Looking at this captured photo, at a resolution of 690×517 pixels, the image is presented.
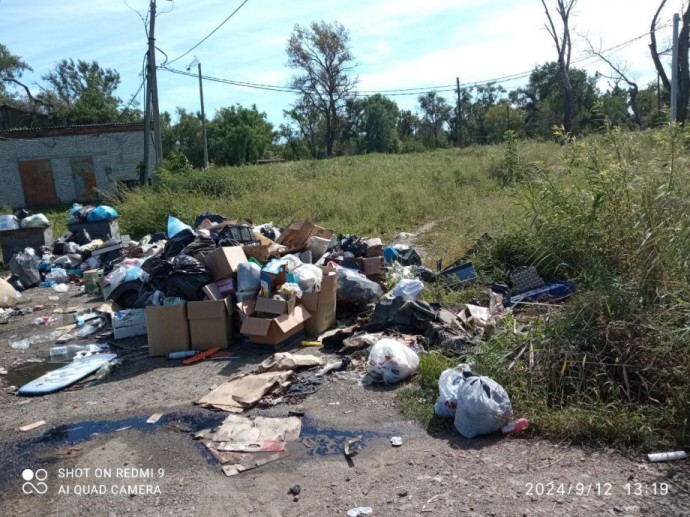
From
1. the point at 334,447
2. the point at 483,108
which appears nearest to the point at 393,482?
the point at 334,447

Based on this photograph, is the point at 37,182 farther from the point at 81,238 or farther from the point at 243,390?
the point at 243,390

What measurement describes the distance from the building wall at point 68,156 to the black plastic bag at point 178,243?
18.6 metres

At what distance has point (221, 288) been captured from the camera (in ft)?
18.5

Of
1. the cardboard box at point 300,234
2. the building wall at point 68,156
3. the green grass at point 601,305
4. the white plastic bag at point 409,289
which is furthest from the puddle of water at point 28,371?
the building wall at point 68,156

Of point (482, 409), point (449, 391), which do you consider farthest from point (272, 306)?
point (482, 409)

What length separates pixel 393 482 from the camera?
298 centimetres

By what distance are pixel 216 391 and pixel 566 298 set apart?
341 cm

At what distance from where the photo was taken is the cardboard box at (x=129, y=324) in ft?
19.9

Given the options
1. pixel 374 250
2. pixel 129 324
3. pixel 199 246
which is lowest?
pixel 129 324

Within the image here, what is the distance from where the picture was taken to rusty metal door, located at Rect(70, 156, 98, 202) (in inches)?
925

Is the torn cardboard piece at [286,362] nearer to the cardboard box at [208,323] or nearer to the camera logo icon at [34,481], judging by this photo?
the cardboard box at [208,323]

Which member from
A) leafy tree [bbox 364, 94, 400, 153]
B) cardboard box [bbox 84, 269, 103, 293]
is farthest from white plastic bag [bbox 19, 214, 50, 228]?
leafy tree [bbox 364, 94, 400, 153]

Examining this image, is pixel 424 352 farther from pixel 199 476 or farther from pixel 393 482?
pixel 199 476

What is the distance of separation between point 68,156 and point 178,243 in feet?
65.3
